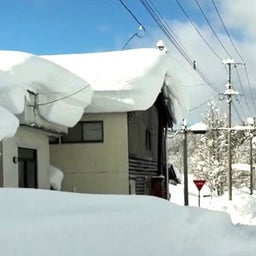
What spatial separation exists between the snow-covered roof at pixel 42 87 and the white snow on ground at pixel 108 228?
6.45 meters

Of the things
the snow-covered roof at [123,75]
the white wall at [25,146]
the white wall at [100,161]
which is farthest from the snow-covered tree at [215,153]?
→ the white wall at [25,146]

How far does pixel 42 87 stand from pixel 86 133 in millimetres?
6176

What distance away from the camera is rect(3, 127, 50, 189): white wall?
16.3 m

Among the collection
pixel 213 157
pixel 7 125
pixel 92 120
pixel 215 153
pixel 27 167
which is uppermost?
pixel 92 120

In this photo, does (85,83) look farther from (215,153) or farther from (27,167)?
(215,153)

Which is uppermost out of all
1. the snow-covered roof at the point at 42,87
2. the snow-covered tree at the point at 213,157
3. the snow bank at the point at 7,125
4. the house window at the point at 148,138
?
the snow-covered roof at the point at 42,87

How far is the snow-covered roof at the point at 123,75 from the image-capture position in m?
22.8

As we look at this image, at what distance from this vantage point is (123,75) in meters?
23.5

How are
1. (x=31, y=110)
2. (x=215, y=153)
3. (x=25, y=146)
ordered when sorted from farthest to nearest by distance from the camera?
(x=215, y=153)
(x=25, y=146)
(x=31, y=110)

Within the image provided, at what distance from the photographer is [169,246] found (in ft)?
22.4

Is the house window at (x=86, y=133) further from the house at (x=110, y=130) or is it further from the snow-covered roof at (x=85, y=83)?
the snow-covered roof at (x=85, y=83)

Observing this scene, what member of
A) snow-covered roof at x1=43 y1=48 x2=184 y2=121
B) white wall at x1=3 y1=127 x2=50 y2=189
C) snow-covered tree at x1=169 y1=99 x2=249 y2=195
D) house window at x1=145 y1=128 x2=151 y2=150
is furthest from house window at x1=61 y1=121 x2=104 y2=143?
snow-covered tree at x1=169 y1=99 x2=249 y2=195

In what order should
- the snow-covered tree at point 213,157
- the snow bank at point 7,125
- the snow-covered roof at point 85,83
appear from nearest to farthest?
1. the snow bank at point 7,125
2. the snow-covered roof at point 85,83
3. the snow-covered tree at point 213,157

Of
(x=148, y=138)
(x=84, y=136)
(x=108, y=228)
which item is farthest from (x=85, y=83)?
(x=108, y=228)
